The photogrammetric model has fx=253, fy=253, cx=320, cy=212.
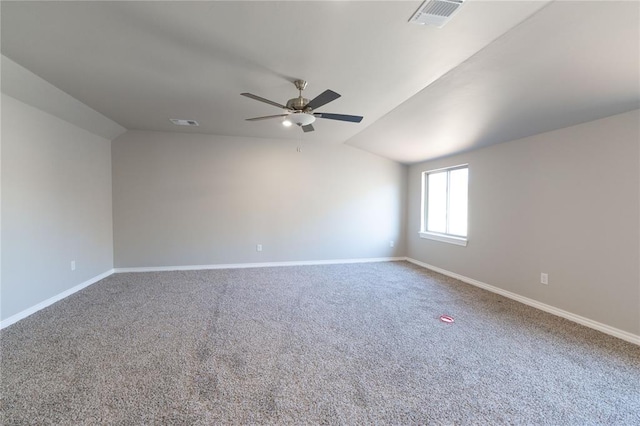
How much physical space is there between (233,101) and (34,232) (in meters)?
2.80

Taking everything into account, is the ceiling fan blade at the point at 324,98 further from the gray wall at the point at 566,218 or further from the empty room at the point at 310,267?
the gray wall at the point at 566,218

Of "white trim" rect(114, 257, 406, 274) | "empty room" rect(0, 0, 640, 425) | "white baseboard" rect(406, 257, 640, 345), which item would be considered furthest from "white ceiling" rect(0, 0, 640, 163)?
"white trim" rect(114, 257, 406, 274)

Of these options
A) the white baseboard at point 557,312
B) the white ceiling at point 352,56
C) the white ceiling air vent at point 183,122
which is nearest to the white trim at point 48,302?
the white ceiling at point 352,56

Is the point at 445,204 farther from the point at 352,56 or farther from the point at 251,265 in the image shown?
the point at 251,265

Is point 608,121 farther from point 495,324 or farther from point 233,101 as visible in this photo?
point 233,101

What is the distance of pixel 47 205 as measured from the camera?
315 cm

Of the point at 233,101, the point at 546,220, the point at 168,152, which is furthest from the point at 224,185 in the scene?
the point at 546,220

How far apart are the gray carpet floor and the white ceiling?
235 cm

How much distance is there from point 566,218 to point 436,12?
2797 mm

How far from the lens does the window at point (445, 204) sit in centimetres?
447

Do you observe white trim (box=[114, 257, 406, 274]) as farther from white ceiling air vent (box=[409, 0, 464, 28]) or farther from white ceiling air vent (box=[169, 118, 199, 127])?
white ceiling air vent (box=[409, 0, 464, 28])

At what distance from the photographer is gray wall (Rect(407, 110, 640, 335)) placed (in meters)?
2.46

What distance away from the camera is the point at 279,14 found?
5.71 ft

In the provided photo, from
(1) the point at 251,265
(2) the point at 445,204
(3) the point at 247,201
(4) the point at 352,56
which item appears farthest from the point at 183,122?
(2) the point at 445,204
